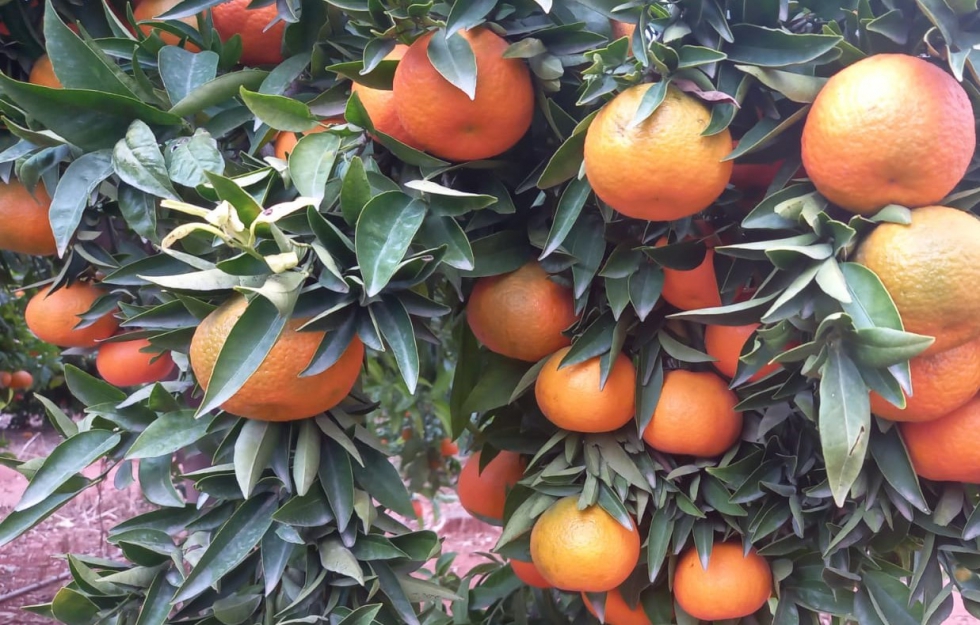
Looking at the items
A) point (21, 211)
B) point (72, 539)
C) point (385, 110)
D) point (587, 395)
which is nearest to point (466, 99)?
point (385, 110)

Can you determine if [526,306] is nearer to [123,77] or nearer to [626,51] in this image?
[626,51]

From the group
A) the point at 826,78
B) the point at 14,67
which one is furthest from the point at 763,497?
the point at 14,67

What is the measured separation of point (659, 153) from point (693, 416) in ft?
1.16

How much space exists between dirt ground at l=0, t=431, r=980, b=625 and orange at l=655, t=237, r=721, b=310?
2.55 meters

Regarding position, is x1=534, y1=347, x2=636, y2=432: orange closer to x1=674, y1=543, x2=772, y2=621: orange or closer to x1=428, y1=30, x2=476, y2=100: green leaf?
x1=674, y1=543, x2=772, y2=621: orange

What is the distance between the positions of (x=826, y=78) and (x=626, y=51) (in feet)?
0.64

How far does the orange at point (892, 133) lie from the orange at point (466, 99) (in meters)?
0.30

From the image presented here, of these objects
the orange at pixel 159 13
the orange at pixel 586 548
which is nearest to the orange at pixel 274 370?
the orange at pixel 586 548

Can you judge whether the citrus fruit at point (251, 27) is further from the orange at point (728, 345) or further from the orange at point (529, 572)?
the orange at point (529, 572)

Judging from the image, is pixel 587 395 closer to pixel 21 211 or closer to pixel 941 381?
pixel 941 381

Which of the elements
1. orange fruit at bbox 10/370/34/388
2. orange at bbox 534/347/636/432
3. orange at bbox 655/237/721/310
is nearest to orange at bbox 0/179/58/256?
orange at bbox 534/347/636/432

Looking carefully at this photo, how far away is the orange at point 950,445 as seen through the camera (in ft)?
2.19

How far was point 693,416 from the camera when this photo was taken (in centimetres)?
83

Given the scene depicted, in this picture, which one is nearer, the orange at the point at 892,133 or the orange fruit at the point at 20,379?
the orange at the point at 892,133
